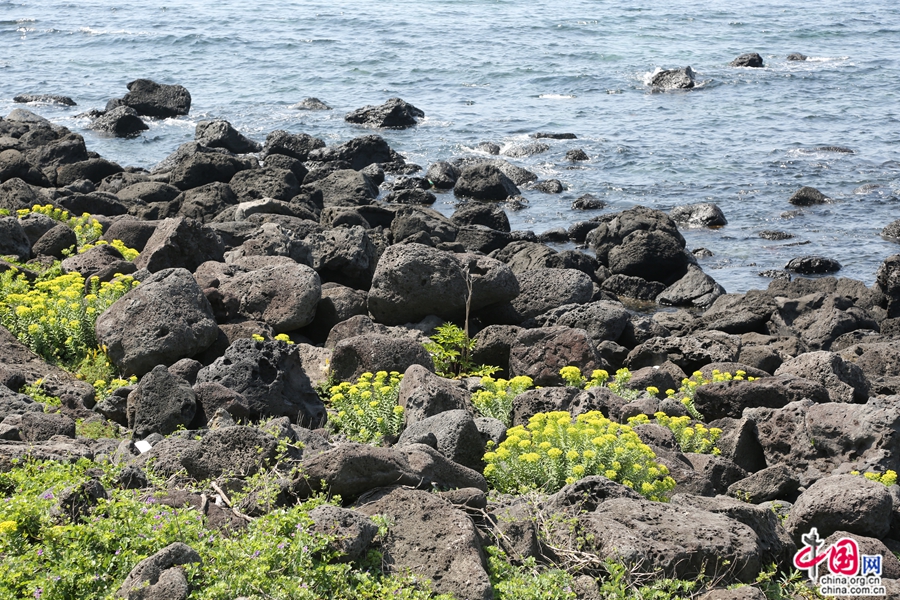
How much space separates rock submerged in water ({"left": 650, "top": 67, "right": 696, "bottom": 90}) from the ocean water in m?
0.82

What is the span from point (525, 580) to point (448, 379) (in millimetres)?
5287

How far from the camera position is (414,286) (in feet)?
42.9

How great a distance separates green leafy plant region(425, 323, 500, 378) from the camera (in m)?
12.4

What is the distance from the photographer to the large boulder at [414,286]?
42.8ft

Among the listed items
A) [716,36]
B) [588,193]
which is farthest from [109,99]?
[716,36]

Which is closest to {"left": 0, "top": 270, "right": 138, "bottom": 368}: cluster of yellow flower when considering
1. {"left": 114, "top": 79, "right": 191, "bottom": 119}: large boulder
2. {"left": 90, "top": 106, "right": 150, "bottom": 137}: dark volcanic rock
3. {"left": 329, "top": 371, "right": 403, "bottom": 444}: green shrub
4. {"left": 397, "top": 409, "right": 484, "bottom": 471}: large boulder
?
{"left": 329, "top": 371, "right": 403, "bottom": 444}: green shrub

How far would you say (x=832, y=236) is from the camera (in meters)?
21.8

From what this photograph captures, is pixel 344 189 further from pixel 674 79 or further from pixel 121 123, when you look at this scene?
pixel 674 79

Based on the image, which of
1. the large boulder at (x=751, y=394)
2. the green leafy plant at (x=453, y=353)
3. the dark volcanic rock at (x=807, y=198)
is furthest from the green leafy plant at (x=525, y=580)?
the dark volcanic rock at (x=807, y=198)

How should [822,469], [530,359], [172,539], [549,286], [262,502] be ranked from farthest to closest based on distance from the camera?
1. [549,286]
2. [530,359]
3. [822,469]
4. [262,502]
5. [172,539]

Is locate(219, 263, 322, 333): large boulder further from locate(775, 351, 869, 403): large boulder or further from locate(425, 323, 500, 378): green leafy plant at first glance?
locate(775, 351, 869, 403): large boulder

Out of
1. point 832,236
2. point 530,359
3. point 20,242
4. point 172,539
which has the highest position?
point 172,539

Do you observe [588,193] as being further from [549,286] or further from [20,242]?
[20,242]

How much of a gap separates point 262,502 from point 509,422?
4.00 m
